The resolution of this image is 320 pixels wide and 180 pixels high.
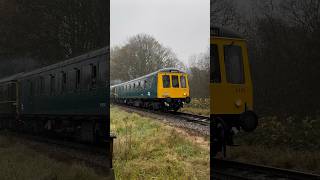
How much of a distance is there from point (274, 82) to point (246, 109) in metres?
1.84

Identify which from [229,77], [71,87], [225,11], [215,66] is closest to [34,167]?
[71,87]

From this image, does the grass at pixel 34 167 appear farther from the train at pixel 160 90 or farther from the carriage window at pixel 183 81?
the carriage window at pixel 183 81

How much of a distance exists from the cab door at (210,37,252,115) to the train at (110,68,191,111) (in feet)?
1.75

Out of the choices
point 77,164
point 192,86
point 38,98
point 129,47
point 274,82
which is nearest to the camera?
point 192,86

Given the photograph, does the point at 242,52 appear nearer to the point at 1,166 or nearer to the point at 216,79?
the point at 216,79

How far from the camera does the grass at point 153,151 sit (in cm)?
346

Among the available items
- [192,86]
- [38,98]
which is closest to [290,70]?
[192,86]

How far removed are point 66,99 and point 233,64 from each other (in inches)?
99.7

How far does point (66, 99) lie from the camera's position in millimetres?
4703

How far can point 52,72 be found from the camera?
15.9ft

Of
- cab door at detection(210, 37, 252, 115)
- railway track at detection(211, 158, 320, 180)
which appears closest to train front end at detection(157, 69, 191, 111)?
cab door at detection(210, 37, 252, 115)

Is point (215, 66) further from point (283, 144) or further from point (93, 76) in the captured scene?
point (283, 144)

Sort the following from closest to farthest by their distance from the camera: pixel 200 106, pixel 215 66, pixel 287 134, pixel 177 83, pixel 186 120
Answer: pixel 200 106, pixel 177 83, pixel 186 120, pixel 215 66, pixel 287 134

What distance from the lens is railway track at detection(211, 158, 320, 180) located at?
184 inches
